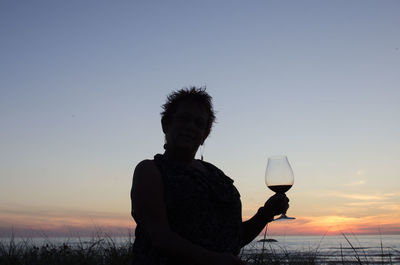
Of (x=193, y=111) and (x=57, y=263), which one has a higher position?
(x=193, y=111)

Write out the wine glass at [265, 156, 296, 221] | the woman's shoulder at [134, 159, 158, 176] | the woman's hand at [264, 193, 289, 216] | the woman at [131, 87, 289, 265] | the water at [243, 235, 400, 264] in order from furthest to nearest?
the water at [243, 235, 400, 264] < the wine glass at [265, 156, 296, 221] < the woman's hand at [264, 193, 289, 216] < the woman's shoulder at [134, 159, 158, 176] < the woman at [131, 87, 289, 265]

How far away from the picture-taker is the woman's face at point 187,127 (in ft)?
8.93

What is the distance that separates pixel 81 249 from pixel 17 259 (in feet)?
2.97

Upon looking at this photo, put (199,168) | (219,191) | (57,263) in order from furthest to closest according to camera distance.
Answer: (57,263), (199,168), (219,191)

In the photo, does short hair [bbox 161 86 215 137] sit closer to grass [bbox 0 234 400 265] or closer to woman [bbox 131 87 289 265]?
woman [bbox 131 87 289 265]

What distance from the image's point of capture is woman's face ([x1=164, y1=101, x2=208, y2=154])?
107 inches

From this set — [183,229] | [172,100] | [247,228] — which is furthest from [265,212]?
[172,100]

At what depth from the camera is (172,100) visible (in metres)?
2.94

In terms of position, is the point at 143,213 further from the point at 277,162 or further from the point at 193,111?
the point at 277,162

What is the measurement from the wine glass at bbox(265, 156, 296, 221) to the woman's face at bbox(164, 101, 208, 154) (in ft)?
1.96

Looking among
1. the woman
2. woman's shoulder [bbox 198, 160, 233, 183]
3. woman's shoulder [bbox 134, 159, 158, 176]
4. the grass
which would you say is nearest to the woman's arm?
the woman

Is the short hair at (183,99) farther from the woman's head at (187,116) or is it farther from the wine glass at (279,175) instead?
the wine glass at (279,175)

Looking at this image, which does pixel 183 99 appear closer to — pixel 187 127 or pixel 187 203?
pixel 187 127

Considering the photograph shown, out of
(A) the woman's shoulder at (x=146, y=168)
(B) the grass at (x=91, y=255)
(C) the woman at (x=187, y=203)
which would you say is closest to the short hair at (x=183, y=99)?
(C) the woman at (x=187, y=203)
